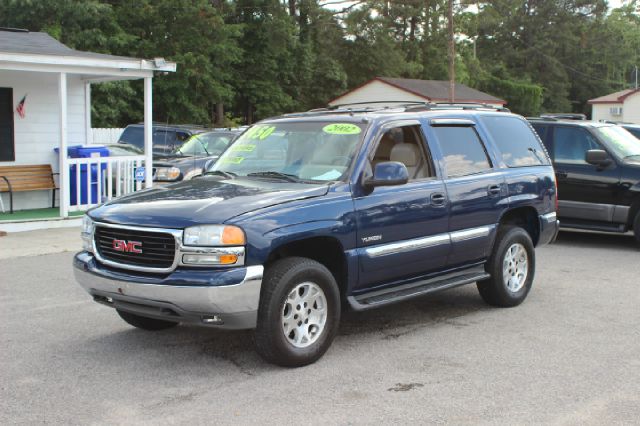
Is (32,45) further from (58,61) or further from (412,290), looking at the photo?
(412,290)

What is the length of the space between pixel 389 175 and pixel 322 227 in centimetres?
71

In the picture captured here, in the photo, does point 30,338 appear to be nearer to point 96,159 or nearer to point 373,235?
point 373,235

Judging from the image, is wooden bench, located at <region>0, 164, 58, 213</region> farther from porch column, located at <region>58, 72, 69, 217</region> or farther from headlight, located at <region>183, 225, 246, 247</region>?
headlight, located at <region>183, 225, 246, 247</region>

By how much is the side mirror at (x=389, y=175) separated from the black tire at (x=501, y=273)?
1856mm

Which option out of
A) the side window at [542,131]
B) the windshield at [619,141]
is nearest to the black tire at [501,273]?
the windshield at [619,141]

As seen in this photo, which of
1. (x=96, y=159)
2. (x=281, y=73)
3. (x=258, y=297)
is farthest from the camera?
(x=281, y=73)

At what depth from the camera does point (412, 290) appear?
6.37m

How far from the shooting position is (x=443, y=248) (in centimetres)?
658

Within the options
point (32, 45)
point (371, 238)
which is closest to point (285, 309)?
point (371, 238)

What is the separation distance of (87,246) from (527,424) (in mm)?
3400

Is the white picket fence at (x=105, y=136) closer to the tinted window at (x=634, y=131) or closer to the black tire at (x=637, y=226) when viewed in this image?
the tinted window at (x=634, y=131)

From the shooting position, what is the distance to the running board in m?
5.92

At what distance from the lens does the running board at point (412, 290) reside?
233 inches

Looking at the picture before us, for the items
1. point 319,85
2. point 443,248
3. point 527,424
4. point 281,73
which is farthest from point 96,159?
point 319,85
